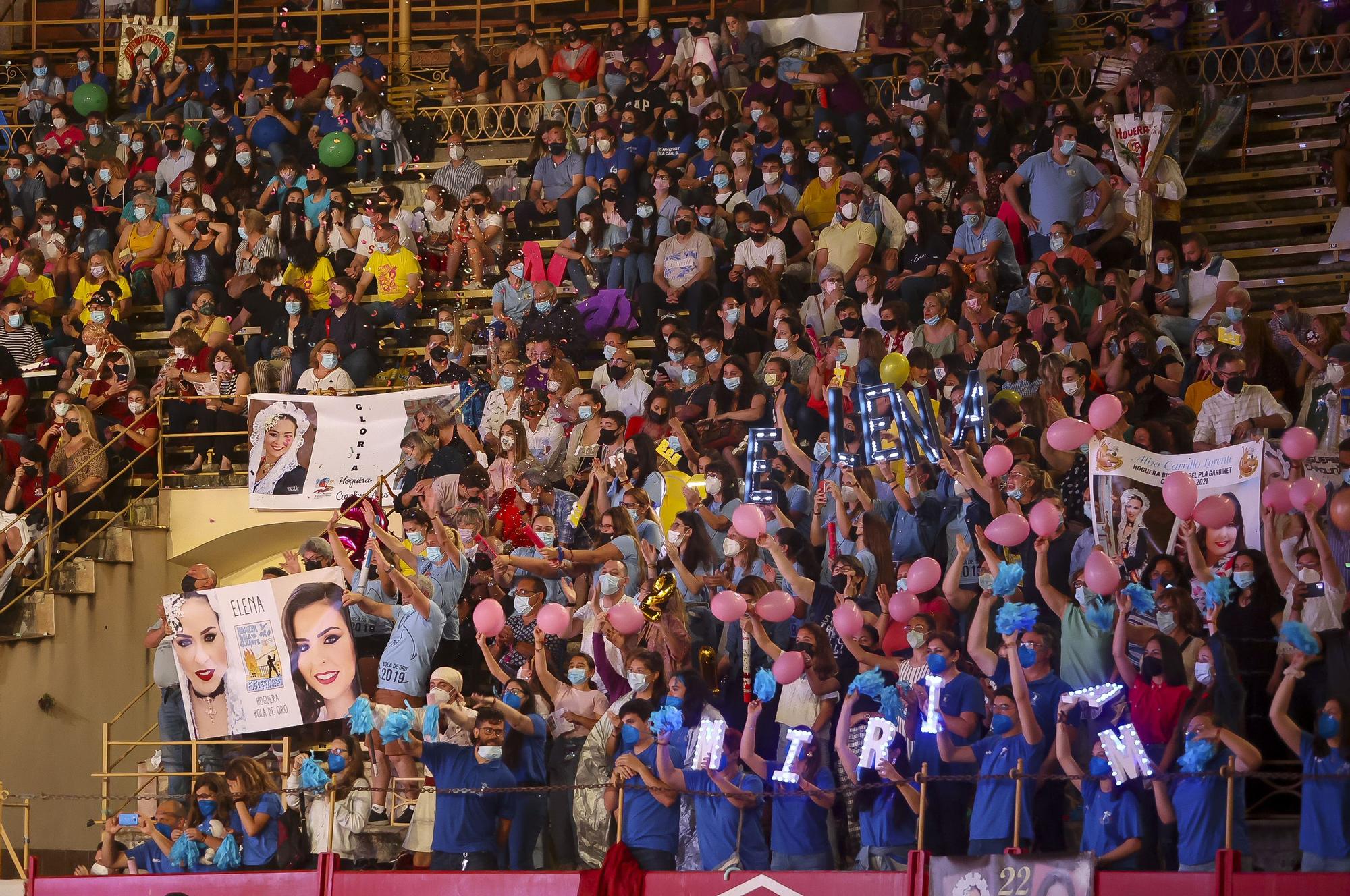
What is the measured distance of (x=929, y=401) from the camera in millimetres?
12492

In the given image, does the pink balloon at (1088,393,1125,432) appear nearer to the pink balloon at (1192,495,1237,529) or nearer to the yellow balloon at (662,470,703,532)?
the pink balloon at (1192,495,1237,529)

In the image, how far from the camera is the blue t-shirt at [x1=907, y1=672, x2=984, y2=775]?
10531 mm

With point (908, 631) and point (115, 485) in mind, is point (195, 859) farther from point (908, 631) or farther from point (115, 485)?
point (115, 485)

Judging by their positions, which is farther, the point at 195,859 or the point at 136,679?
the point at 136,679

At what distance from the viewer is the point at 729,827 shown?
35.6ft

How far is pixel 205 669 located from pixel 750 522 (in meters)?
4.18

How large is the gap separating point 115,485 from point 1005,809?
1002cm

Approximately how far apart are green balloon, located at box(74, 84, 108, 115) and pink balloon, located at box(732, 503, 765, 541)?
12047 millimetres

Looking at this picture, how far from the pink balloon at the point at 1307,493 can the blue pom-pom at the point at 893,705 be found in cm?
245

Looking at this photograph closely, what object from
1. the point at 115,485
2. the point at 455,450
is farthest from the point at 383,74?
the point at 455,450

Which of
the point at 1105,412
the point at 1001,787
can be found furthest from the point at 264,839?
the point at 1105,412

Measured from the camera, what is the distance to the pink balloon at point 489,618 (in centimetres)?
1247

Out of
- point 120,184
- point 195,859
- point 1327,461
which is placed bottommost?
point 195,859

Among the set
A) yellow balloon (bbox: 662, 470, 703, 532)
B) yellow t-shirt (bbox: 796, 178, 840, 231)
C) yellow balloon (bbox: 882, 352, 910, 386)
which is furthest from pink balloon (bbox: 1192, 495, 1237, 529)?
yellow t-shirt (bbox: 796, 178, 840, 231)
